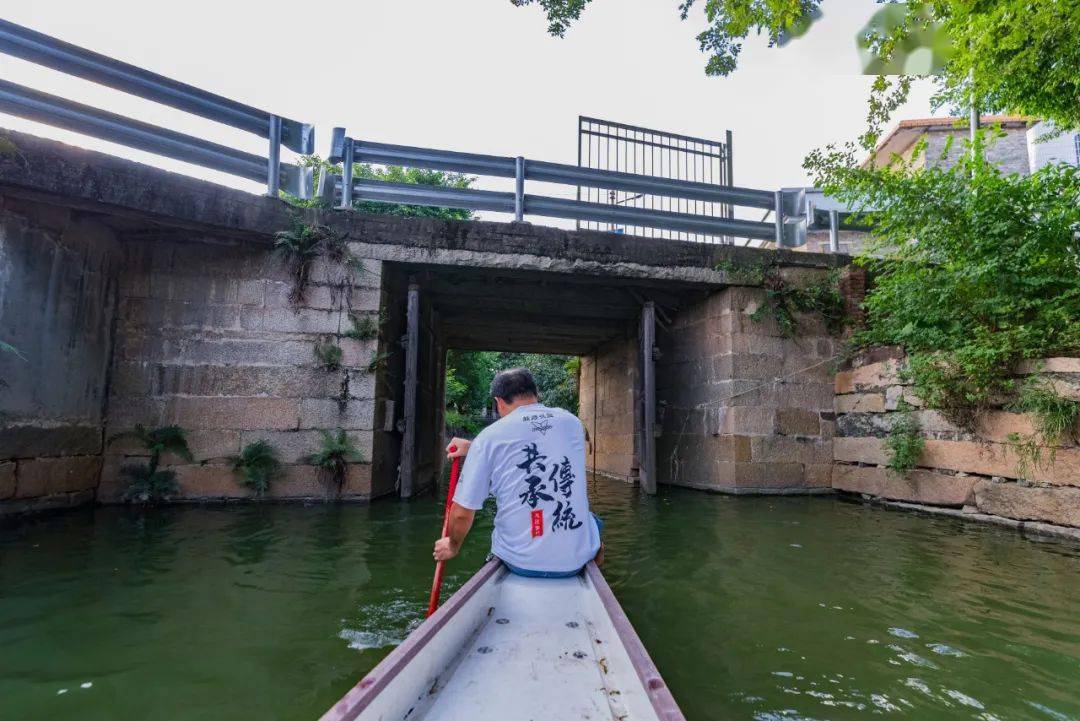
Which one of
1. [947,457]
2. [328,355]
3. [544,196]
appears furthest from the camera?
[544,196]

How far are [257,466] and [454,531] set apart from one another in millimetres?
4546

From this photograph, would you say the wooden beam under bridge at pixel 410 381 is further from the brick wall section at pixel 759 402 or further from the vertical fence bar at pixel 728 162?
the vertical fence bar at pixel 728 162

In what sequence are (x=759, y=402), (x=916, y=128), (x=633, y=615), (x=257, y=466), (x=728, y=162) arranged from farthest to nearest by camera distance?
(x=916, y=128) < (x=728, y=162) < (x=759, y=402) < (x=257, y=466) < (x=633, y=615)

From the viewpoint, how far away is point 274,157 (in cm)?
654

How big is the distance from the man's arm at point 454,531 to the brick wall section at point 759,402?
559cm

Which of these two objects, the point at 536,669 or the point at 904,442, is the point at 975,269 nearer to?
the point at 904,442

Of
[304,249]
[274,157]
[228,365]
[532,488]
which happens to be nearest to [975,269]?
[532,488]

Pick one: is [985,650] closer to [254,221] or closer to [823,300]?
[823,300]

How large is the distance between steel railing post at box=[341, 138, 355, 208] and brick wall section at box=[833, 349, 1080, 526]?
22.9 ft

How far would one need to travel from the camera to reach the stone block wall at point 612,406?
1014 cm

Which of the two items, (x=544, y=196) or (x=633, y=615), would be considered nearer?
(x=633, y=615)

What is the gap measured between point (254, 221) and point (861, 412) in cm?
787

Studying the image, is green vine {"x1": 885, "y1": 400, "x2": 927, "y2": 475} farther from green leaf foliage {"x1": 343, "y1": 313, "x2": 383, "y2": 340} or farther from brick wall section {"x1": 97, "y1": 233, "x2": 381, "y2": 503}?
green leaf foliage {"x1": 343, "y1": 313, "x2": 383, "y2": 340}

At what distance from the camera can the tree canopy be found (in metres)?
4.85
